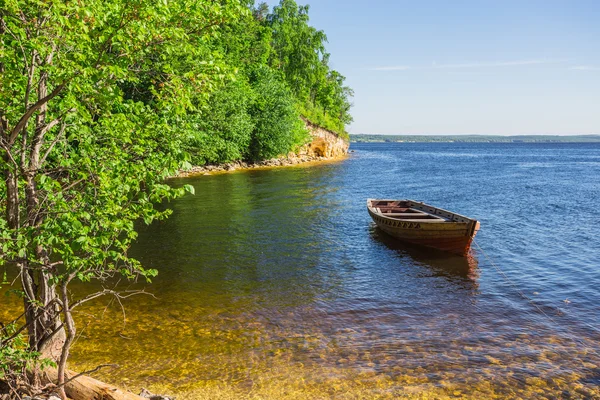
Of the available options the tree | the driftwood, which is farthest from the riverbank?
the tree

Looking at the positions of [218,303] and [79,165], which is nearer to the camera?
A: [79,165]

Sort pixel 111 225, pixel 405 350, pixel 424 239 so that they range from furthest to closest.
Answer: pixel 424 239
pixel 405 350
pixel 111 225

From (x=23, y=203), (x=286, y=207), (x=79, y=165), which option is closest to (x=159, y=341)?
(x=23, y=203)

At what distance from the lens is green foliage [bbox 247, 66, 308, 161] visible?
5975 centimetres

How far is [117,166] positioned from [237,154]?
47.6 m

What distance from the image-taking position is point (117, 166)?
21.0ft

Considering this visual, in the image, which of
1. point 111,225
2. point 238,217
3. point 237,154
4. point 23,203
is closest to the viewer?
point 111,225

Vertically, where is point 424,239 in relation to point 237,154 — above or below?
below

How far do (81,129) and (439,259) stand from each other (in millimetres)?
15789

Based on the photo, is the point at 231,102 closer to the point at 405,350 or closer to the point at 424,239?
the point at 424,239

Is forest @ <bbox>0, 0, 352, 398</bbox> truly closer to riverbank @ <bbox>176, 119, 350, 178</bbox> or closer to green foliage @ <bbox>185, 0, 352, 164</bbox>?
green foliage @ <bbox>185, 0, 352, 164</bbox>

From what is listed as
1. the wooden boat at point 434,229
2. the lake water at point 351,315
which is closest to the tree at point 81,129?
the lake water at point 351,315

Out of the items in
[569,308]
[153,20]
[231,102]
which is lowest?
[569,308]

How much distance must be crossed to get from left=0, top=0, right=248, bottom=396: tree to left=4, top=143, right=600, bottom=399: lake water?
12.0ft
